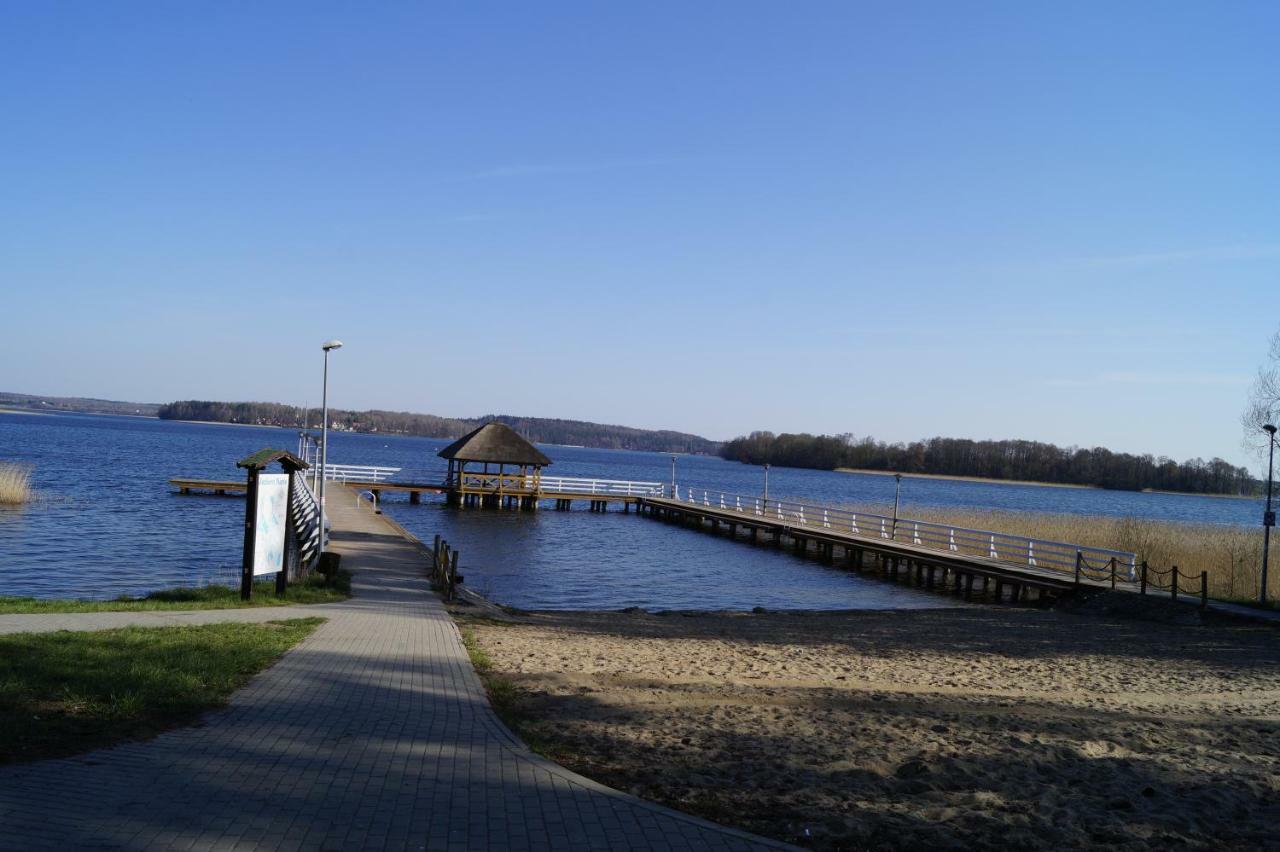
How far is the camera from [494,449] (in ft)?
186

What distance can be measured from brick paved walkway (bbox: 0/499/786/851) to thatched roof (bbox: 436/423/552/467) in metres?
46.6

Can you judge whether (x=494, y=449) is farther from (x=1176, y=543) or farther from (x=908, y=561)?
(x=1176, y=543)

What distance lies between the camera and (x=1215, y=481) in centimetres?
13612

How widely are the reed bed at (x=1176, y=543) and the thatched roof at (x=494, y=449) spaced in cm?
2379

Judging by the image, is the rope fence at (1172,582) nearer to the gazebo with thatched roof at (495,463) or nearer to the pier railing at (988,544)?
the pier railing at (988,544)

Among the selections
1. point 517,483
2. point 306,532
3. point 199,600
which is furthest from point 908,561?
point 517,483

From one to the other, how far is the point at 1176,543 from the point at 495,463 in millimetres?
36301

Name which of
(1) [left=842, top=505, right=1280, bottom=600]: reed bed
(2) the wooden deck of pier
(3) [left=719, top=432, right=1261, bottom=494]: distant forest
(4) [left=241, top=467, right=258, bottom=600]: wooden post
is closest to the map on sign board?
(4) [left=241, top=467, right=258, bottom=600]: wooden post

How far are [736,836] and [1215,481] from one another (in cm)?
15354

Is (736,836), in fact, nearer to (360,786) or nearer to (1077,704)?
(360,786)

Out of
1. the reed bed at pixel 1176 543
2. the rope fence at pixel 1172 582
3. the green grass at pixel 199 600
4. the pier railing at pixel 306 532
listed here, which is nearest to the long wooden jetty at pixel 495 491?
the reed bed at pixel 1176 543

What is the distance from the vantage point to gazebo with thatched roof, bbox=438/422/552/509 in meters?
55.1

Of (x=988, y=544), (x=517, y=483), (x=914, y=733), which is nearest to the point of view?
(x=914, y=733)

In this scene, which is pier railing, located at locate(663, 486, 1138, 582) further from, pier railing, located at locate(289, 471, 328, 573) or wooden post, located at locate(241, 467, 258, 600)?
wooden post, located at locate(241, 467, 258, 600)
